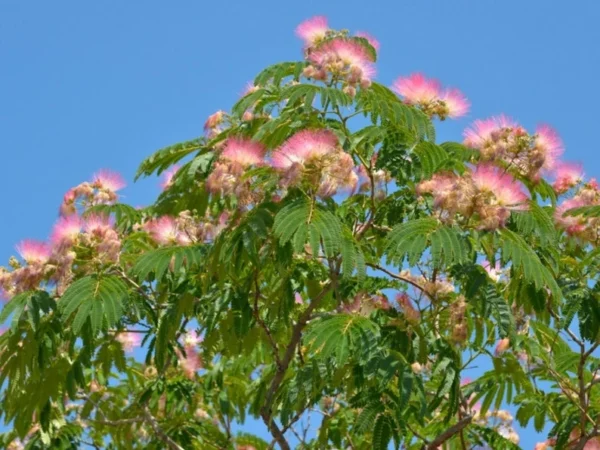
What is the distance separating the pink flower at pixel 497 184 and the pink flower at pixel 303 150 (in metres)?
0.57

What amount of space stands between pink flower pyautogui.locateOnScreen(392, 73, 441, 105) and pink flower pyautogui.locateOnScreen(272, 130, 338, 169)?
3.23 feet

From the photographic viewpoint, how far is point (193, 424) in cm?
674

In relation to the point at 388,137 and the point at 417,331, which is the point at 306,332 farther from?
the point at 388,137

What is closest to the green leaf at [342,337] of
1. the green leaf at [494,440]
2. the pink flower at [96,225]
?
the pink flower at [96,225]

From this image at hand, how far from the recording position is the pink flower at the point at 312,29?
558 centimetres

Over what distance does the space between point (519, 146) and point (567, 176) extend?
2.11 feet

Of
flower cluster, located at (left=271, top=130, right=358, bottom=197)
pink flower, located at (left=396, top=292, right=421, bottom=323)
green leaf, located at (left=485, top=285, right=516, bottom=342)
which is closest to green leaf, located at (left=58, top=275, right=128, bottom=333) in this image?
flower cluster, located at (left=271, top=130, right=358, bottom=197)

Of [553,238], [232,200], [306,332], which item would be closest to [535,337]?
[553,238]

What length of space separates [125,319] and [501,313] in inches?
77.1

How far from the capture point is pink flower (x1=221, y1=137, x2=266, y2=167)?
4.76m

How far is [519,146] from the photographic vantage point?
16.7 feet

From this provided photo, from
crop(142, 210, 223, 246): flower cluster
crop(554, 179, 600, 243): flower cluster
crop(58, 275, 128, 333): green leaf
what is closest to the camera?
crop(58, 275, 128, 333): green leaf

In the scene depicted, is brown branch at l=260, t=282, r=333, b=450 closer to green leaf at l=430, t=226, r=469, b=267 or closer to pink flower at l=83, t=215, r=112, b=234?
green leaf at l=430, t=226, r=469, b=267

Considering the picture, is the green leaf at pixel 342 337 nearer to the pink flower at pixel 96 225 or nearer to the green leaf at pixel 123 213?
the pink flower at pixel 96 225
